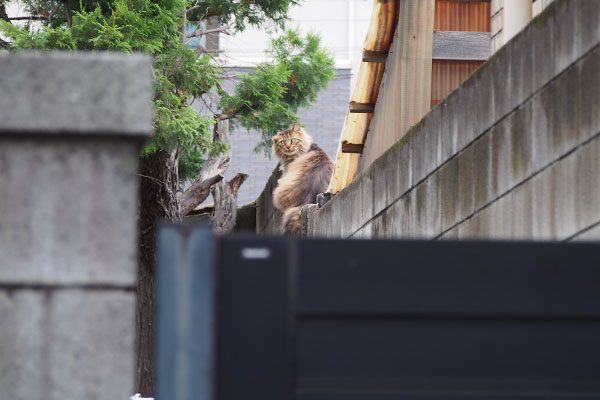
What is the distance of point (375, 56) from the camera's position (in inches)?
324

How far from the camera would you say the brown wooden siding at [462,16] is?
7.78m

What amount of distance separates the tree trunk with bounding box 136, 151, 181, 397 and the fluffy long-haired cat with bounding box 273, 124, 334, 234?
1.48 meters

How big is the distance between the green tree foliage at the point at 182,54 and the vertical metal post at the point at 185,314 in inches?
344

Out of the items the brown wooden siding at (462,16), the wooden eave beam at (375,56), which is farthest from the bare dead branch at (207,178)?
the brown wooden siding at (462,16)

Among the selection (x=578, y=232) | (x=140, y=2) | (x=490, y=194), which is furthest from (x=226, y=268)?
(x=140, y=2)

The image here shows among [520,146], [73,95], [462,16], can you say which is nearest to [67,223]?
[73,95]

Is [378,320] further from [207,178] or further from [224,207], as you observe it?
[224,207]

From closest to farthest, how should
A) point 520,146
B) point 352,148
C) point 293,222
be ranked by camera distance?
point 520,146
point 352,148
point 293,222

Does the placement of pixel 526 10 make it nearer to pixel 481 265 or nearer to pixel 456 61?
pixel 456 61

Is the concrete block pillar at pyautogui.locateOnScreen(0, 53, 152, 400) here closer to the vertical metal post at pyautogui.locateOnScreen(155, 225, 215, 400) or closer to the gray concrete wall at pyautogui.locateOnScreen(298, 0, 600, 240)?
the vertical metal post at pyautogui.locateOnScreen(155, 225, 215, 400)

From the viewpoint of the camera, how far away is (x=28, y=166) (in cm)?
184

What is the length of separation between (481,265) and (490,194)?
9.02 feet

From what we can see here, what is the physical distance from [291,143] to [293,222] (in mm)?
2311

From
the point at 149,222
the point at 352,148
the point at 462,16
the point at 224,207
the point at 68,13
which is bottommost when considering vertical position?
the point at 149,222
